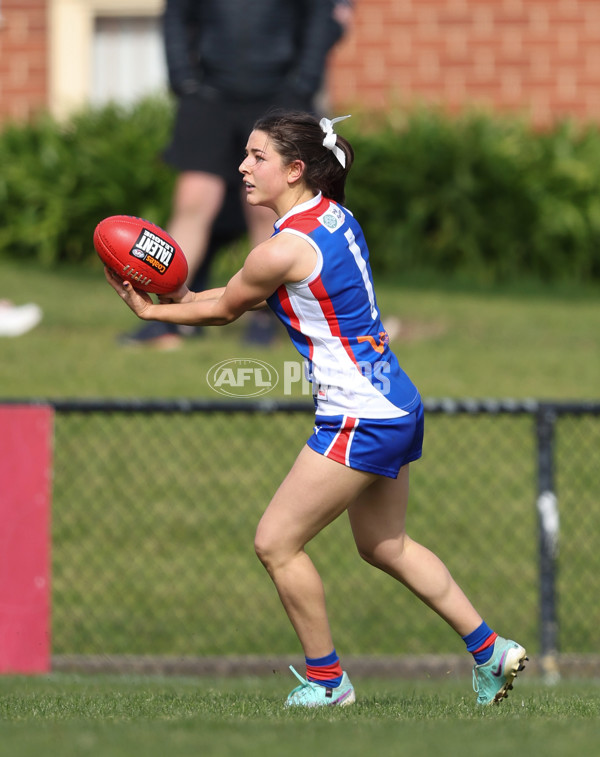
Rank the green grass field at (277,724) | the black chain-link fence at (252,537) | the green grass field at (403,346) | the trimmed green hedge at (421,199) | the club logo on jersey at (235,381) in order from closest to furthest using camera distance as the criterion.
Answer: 1. the green grass field at (277,724)
2. the black chain-link fence at (252,537)
3. the club logo on jersey at (235,381)
4. the green grass field at (403,346)
5. the trimmed green hedge at (421,199)

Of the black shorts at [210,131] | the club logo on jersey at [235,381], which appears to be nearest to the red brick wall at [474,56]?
the black shorts at [210,131]

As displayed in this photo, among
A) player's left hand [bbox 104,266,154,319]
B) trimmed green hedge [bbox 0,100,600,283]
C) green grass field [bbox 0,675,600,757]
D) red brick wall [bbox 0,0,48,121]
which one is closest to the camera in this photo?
green grass field [bbox 0,675,600,757]

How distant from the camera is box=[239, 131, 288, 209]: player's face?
4363 mm

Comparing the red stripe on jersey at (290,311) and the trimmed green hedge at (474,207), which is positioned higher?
the red stripe on jersey at (290,311)

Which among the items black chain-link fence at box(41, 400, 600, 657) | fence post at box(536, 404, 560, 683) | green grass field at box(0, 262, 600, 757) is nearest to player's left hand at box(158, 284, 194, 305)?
green grass field at box(0, 262, 600, 757)

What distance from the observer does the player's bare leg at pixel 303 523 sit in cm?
421

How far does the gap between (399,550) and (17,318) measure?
6127 mm

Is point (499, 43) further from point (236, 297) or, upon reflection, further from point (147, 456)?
point (236, 297)

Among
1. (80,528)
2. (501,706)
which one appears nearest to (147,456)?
(80,528)

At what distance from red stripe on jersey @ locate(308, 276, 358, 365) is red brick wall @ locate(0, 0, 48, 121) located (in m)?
11.4

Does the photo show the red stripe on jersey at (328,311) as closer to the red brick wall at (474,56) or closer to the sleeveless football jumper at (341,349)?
the sleeveless football jumper at (341,349)

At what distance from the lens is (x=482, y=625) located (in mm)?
4512

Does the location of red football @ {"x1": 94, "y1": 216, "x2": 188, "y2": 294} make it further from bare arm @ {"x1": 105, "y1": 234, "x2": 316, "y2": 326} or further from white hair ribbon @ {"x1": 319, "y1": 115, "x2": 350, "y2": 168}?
white hair ribbon @ {"x1": 319, "y1": 115, "x2": 350, "y2": 168}

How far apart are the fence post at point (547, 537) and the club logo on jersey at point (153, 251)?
94.5 inches
